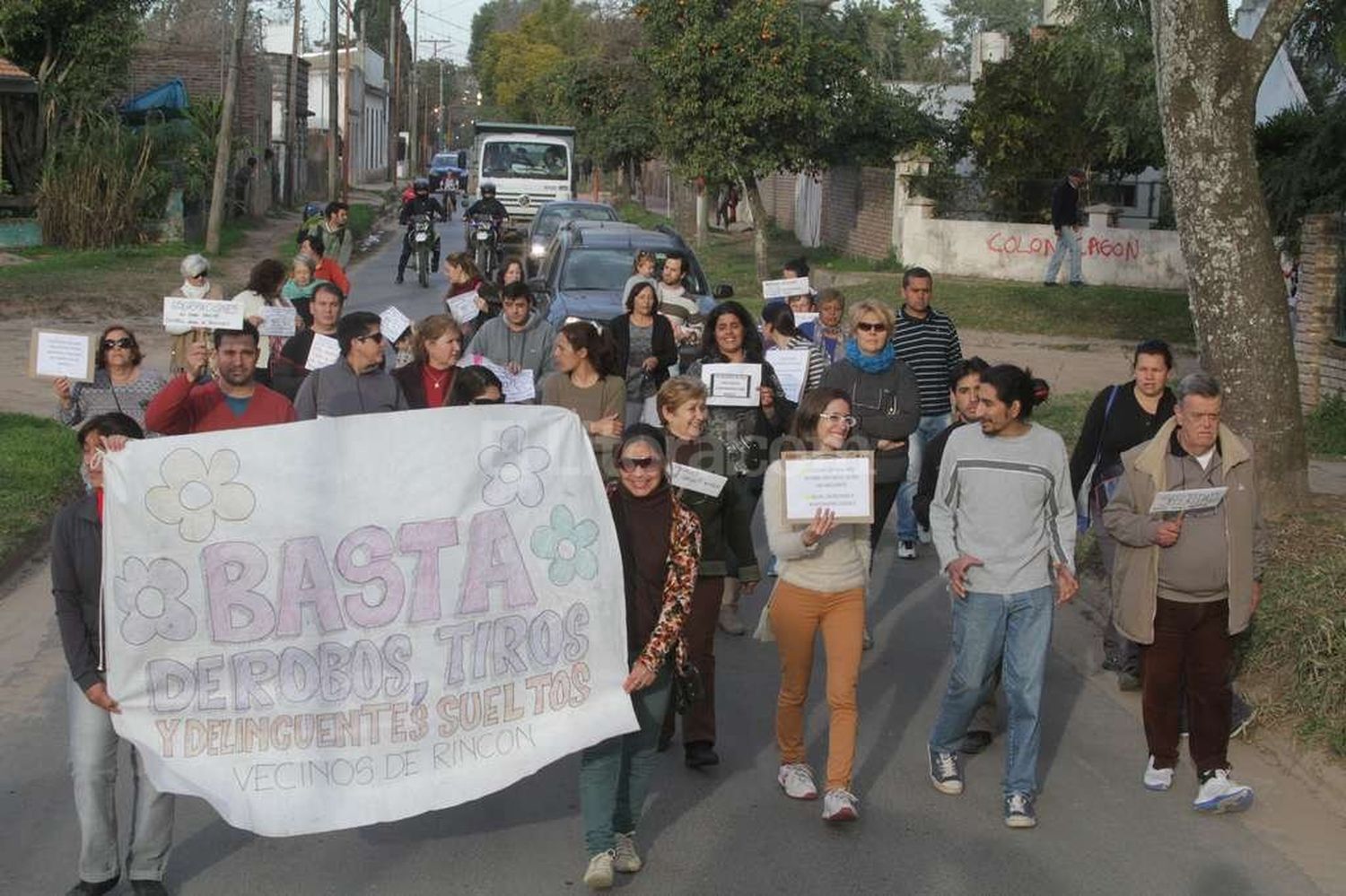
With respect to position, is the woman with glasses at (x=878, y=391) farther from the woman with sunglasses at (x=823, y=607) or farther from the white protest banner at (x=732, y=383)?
the woman with sunglasses at (x=823, y=607)

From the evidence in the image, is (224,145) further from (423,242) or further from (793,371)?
(793,371)

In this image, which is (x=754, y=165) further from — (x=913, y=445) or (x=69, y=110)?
(x=913, y=445)

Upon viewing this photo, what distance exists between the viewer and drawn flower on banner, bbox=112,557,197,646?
215 inches

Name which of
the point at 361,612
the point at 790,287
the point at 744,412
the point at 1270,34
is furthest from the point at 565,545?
the point at 790,287

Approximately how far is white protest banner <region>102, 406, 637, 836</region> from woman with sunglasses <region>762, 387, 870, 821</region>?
0.90m

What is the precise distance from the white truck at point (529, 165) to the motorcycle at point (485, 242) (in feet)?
45.2

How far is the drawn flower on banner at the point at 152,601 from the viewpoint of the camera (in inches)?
215

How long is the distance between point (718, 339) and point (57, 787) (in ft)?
12.7

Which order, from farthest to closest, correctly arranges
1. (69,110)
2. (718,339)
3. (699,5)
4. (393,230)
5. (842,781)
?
(393,230) → (69,110) → (699,5) → (718,339) → (842,781)

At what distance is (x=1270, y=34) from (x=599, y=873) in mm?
7400

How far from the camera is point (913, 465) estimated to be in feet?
37.2

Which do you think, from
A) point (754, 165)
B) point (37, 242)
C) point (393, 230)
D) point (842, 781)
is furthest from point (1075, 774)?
point (393, 230)

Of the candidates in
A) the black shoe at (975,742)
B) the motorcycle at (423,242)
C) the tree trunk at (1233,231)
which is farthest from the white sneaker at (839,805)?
the motorcycle at (423,242)

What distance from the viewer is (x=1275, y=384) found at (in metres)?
10.6
